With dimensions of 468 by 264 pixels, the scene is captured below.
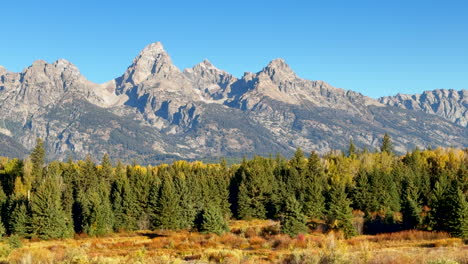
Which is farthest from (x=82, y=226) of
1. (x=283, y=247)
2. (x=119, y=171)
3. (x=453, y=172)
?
(x=453, y=172)

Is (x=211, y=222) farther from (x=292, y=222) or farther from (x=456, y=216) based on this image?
(x=456, y=216)

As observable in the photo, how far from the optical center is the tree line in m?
64.4

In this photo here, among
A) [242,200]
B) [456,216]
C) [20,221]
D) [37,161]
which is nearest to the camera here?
[456,216]

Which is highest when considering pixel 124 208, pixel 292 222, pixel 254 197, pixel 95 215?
pixel 254 197

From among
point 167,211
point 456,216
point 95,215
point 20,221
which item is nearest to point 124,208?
point 95,215

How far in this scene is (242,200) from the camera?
4481 inches

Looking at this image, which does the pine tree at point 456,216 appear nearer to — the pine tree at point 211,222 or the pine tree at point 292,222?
the pine tree at point 292,222

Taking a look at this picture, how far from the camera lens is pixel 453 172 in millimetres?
117375

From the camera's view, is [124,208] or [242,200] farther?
[242,200]

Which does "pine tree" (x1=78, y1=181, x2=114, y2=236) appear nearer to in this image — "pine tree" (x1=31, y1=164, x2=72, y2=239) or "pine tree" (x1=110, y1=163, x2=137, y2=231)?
"pine tree" (x1=110, y1=163, x2=137, y2=231)

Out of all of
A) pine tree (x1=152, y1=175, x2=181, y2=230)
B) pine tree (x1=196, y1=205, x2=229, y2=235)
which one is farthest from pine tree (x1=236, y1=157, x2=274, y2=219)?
pine tree (x1=196, y1=205, x2=229, y2=235)

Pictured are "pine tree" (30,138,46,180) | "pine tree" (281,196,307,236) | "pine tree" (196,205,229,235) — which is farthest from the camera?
"pine tree" (30,138,46,180)

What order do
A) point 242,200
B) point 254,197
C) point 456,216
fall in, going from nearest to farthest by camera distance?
1. point 456,216
2. point 242,200
3. point 254,197

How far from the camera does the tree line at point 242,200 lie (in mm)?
64438
